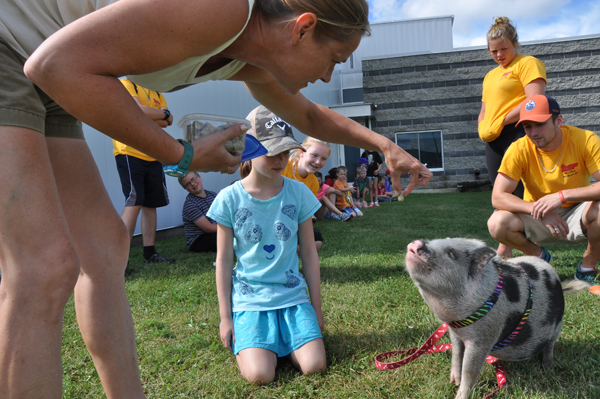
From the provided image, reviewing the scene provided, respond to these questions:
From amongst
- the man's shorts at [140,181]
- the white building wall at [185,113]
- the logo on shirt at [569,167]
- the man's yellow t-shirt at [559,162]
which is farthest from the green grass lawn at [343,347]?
the white building wall at [185,113]

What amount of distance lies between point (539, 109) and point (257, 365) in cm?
330

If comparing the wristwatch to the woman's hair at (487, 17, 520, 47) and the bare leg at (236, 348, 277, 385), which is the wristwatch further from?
the woman's hair at (487, 17, 520, 47)

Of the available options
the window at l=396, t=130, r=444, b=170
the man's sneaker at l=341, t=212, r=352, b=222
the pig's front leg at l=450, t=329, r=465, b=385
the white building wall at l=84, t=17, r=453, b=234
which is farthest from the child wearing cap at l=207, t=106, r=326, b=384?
the window at l=396, t=130, r=444, b=170

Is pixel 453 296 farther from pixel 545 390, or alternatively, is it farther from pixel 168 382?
pixel 168 382

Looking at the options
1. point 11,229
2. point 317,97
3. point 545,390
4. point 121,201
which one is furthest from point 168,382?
point 317,97

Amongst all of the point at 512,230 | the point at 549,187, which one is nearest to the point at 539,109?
the point at 549,187

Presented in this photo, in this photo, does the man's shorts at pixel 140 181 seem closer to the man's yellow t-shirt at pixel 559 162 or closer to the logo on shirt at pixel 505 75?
the man's yellow t-shirt at pixel 559 162

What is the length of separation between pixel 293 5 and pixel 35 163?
2.91 feet

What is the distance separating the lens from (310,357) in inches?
92.9

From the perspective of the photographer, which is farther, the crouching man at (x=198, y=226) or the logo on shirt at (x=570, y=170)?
the crouching man at (x=198, y=226)

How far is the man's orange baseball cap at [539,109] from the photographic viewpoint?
3.64 meters

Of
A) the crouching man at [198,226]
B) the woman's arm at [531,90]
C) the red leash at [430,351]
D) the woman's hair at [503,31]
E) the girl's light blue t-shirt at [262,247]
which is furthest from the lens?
the crouching man at [198,226]

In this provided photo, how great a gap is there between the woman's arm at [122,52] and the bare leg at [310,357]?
1.64 meters

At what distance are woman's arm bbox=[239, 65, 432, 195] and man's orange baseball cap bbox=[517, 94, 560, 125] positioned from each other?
227cm
